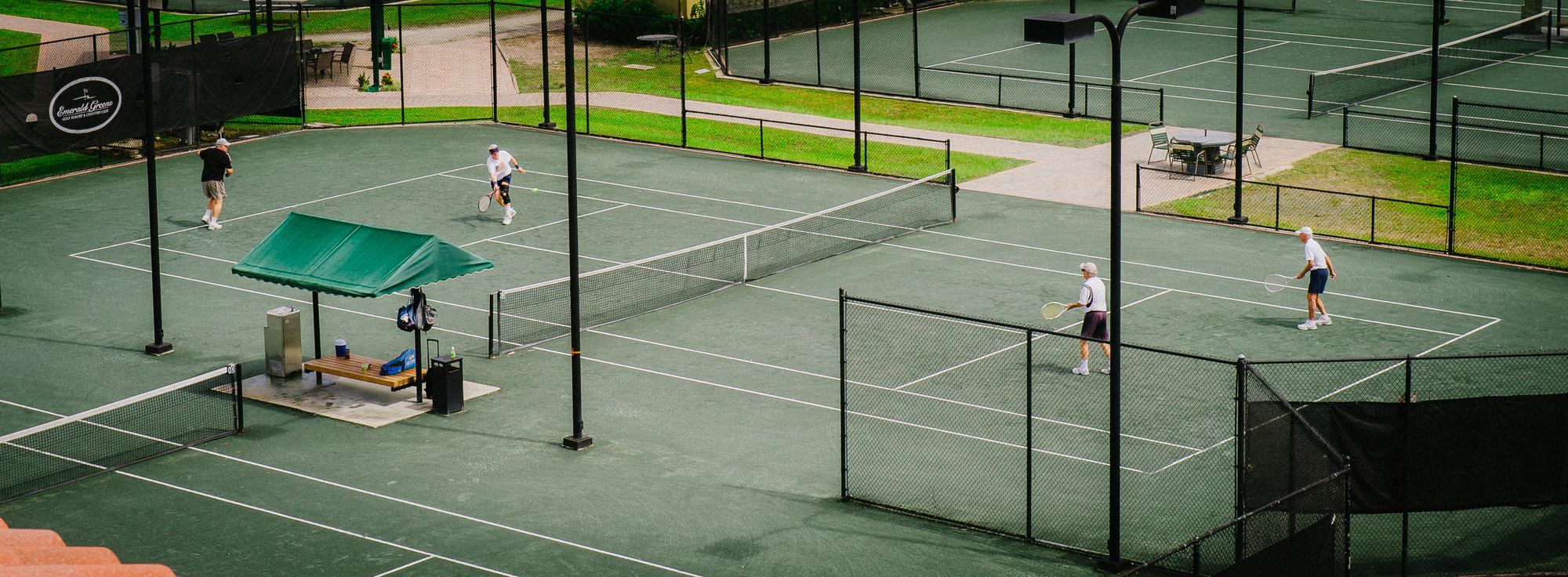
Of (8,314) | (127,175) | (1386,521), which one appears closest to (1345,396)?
(1386,521)

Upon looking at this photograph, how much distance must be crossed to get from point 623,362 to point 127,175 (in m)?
19.0

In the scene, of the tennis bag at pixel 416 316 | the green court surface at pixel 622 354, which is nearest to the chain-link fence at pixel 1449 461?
the green court surface at pixel 622 354

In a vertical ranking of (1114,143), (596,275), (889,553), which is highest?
(1114,143)

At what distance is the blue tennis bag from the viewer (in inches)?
1009

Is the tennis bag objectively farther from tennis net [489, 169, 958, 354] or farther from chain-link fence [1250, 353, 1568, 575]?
chain-link fence [1250, 353, 1568, 575]

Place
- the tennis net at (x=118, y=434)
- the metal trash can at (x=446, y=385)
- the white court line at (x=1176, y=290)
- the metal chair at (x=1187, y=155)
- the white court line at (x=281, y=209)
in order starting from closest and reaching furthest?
the tennis net at (x=118, y=434)
the metal trash can at (x=446, y=385)
the white court line at (x=1176, y=290)
the white court line at (x=281, y=209)
the metal chair at (x=1187, y=155)

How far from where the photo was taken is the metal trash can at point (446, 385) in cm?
2483

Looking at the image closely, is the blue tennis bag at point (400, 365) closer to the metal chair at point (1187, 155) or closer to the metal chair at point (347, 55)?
the metal chair at point (1187, 155)

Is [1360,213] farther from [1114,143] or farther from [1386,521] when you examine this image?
[1114,143]

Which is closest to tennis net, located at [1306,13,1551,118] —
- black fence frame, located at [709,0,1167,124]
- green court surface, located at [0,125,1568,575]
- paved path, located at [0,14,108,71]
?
black fence frame, located at [709,0,1167,124]

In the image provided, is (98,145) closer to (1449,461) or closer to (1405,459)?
(1405,459)

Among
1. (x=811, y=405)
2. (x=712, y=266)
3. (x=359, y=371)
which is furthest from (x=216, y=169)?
(x=811, y=405)

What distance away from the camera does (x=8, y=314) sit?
97.8ft

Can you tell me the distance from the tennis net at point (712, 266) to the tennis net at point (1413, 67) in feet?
50.3
